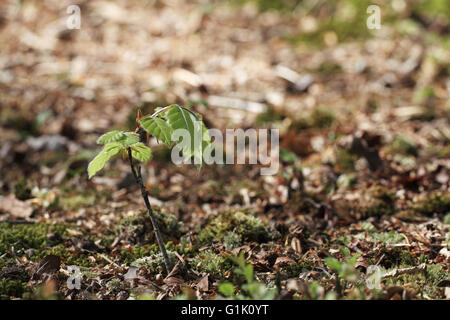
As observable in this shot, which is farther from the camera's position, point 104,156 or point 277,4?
point 277,4

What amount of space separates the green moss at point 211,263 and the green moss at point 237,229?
28 cm

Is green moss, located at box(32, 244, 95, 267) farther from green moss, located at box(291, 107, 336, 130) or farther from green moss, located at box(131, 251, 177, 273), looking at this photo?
green moss, located at box(291, 107, 336, 130)

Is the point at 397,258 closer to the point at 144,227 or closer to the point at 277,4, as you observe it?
→ the point at 144,227

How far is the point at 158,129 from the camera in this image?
6.88 feet

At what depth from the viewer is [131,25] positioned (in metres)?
8.59

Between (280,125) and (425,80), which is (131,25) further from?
(425,80)

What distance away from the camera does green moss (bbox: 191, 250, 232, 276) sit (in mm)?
2789

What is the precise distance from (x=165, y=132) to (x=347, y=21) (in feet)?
22.2

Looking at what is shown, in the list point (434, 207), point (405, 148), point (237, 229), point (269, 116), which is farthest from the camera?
point (269, 116)

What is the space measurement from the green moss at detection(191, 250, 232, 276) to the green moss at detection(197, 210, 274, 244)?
277 mm

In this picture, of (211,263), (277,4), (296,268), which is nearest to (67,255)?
(211,263)

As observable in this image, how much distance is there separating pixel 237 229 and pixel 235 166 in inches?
58.3

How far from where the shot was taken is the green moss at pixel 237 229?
3.20m
